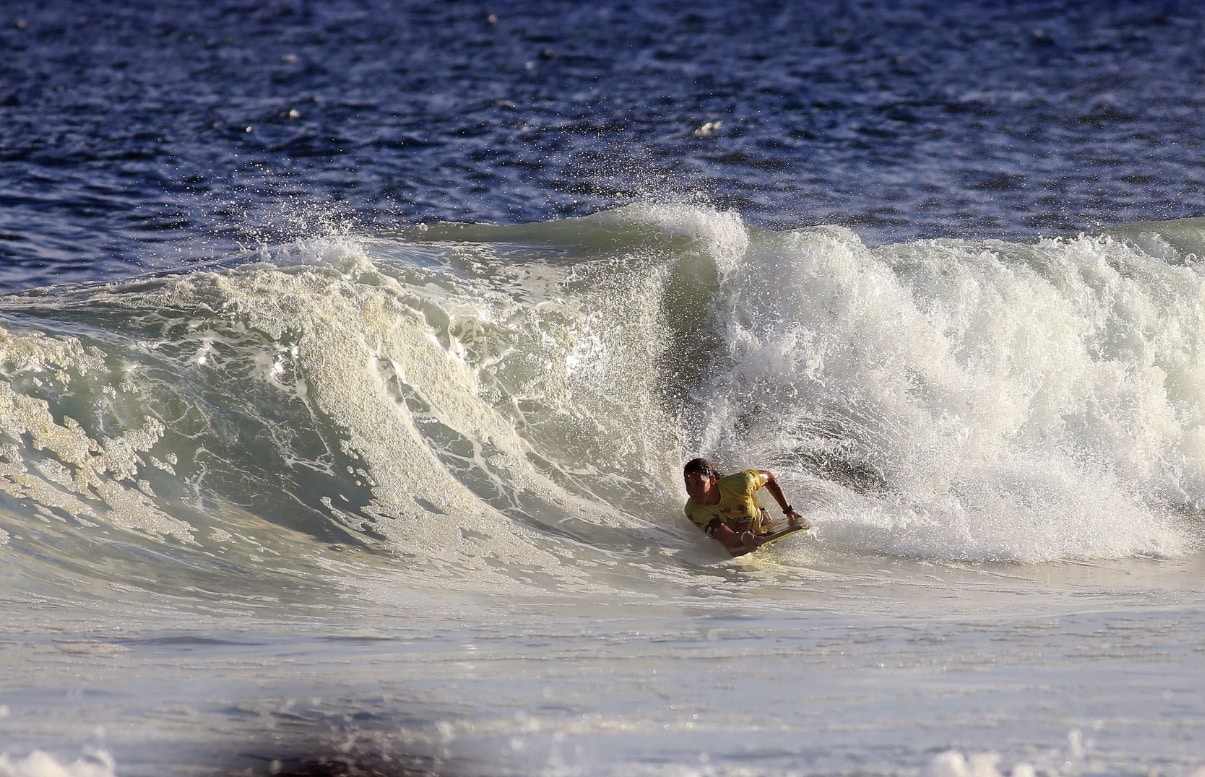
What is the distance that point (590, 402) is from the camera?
31.3ft

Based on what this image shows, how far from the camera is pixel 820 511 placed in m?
8.65

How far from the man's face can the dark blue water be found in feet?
19.5

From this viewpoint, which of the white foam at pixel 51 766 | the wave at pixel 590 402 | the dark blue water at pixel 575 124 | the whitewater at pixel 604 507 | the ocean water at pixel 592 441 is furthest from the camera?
the dark blue water at pixel 575 124

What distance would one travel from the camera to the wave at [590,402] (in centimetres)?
787

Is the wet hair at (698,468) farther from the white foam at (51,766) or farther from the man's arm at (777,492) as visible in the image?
the white foam at (51,766)

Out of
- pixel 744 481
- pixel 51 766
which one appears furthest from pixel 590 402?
pixel 51 766

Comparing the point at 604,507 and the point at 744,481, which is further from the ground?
the point at 744,481

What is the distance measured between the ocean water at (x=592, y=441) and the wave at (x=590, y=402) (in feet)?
0.10

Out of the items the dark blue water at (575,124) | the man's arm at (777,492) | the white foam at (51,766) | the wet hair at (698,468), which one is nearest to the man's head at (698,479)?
the wet hair at (698,468)

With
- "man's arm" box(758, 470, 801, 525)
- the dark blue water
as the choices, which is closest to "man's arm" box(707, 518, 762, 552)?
"man's arm" box(758, 470, 801, 525)

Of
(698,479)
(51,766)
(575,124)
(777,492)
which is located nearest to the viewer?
(51,766)

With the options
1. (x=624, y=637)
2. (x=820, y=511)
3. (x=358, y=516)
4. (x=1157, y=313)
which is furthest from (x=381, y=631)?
(x=1157, y=313)

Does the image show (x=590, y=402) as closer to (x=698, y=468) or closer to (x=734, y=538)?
(x=698, y=468)

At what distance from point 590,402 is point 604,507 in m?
1.06
